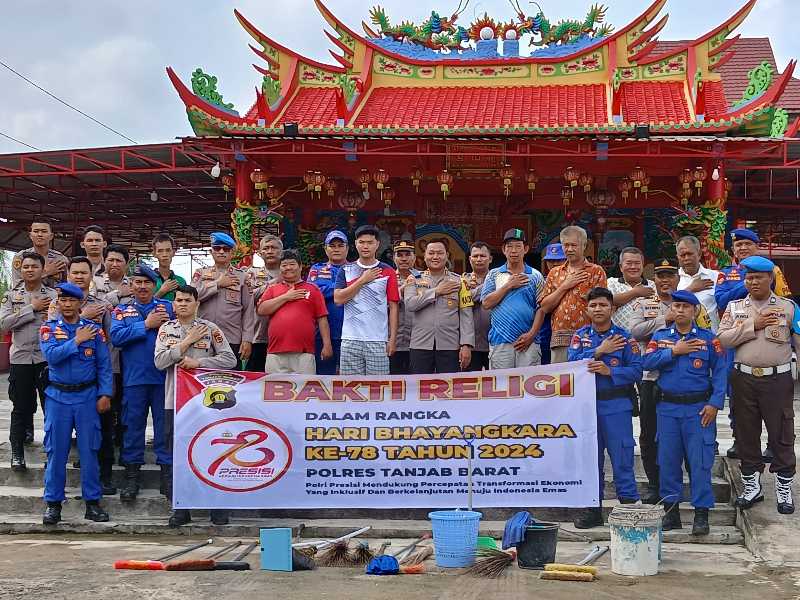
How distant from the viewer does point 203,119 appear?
12492mm

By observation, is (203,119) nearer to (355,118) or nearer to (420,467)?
(355,118)

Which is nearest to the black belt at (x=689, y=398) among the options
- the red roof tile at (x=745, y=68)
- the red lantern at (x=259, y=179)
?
the red lantern at (x=259, y=179)

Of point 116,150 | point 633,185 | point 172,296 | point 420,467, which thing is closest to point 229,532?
point 420,467

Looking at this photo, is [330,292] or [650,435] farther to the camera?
[330,292]

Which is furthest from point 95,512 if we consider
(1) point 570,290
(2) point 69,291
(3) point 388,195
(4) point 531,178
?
(4) point 531,178

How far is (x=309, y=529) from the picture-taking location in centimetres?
648

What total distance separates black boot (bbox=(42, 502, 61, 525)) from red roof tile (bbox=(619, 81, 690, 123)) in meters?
9.93

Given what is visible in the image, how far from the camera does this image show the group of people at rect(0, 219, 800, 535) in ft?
20.4

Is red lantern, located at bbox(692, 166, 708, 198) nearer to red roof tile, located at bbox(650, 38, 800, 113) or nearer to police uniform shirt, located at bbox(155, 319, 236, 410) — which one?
red roof tile, located at bbox(650, 38, 800, 113)

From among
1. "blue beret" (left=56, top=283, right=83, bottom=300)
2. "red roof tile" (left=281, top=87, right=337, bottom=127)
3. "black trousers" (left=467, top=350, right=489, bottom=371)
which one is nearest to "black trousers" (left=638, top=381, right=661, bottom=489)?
"black trousers" (left=467, top=350, right=489, bottom=371)

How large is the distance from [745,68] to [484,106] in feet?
33.7

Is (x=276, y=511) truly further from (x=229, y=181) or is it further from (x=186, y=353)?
(x=229, y=181)

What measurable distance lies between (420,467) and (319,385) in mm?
944

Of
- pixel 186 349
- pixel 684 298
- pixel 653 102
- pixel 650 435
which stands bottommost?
pixel 650 435
